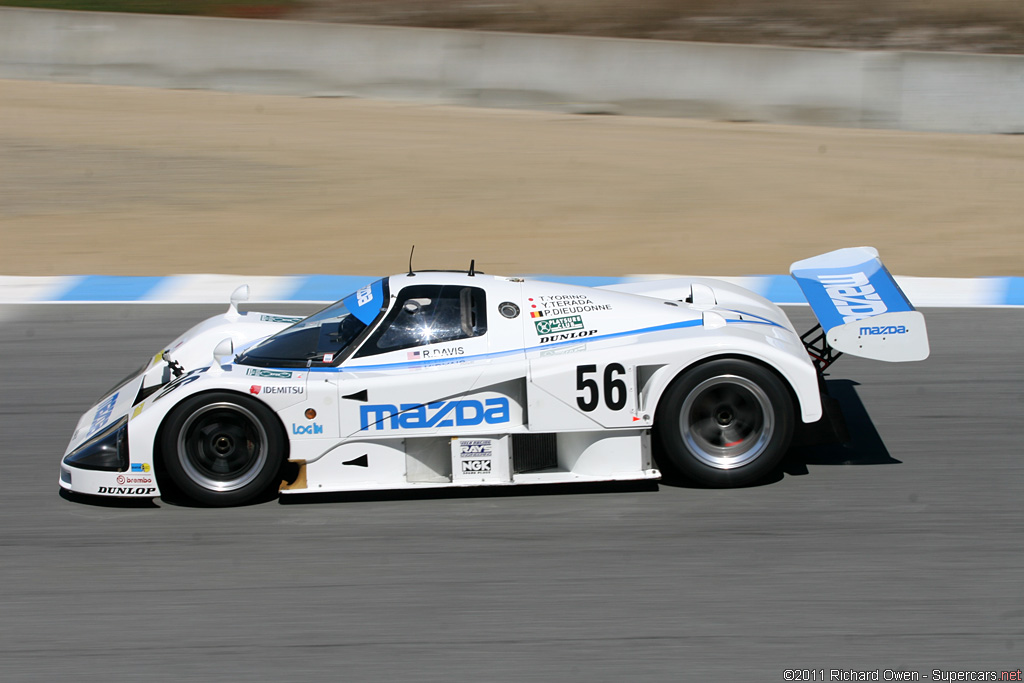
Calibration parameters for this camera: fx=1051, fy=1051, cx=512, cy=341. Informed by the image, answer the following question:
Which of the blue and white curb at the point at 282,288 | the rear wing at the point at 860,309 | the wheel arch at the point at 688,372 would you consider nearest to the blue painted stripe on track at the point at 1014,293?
the blue and white curb at the point at 282,288

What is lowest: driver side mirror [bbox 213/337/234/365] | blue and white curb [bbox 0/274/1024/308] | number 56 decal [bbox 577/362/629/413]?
number 56 decal [bbox 577/362/629/413]

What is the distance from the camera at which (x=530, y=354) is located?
17.4 ft

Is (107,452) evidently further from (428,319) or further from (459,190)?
(459,190)

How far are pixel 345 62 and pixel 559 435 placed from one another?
1309 centimetres

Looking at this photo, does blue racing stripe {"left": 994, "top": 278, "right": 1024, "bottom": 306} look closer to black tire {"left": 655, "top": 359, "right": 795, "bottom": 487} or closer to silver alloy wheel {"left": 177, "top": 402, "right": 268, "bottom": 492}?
black tire {"left": 655, "top": 359, "right": 795, "bottom": 487}

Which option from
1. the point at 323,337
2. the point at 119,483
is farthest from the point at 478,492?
the point at 119,483

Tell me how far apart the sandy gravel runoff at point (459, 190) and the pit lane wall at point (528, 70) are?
336 millimetres

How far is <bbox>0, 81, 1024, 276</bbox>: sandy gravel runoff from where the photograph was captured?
10.9 meters

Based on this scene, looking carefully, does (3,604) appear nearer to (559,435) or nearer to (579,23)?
(559,435)

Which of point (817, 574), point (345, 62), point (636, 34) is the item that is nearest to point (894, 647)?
point (817, 574)

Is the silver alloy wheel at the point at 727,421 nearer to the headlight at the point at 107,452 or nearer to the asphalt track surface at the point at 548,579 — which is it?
the asphalt track surface at the point at 548,579

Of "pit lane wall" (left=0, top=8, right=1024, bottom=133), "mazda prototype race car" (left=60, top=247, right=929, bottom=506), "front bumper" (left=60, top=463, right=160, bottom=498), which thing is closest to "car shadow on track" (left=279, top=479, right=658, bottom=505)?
"mazda prototype race car" (left=60, top=247, right=929, bottom=506)

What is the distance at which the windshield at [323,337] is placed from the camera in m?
5.40

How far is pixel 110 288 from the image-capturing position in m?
9.61
